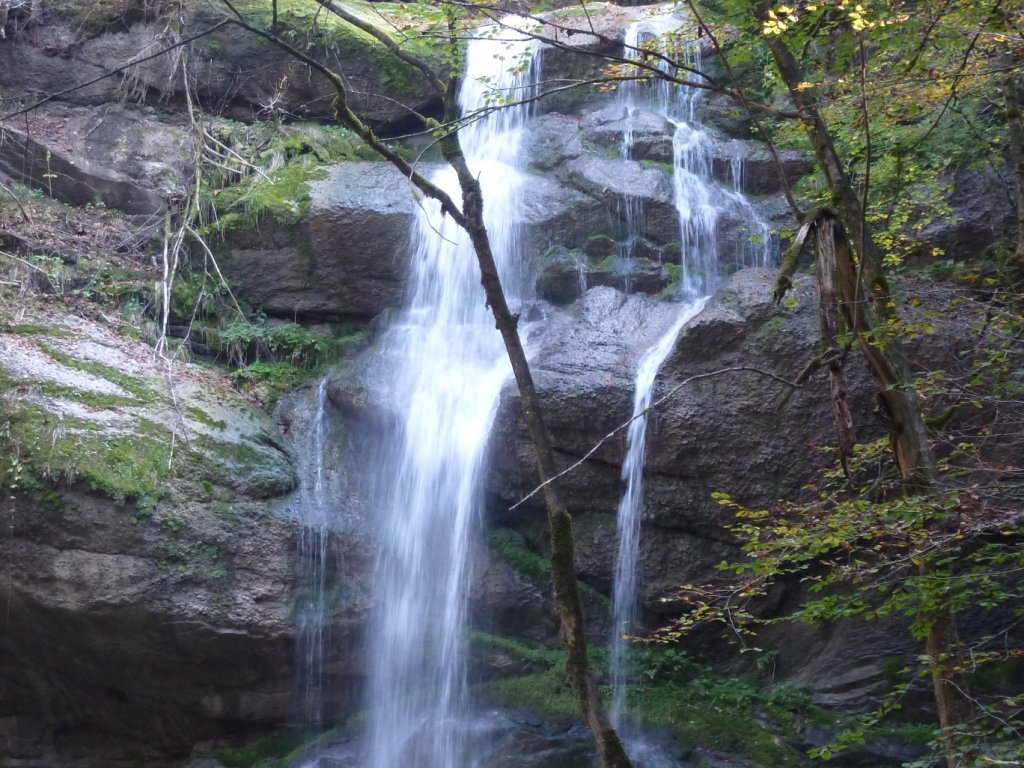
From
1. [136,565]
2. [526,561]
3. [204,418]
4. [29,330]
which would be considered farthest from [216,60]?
[526,561]

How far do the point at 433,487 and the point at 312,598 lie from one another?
62.5 inches

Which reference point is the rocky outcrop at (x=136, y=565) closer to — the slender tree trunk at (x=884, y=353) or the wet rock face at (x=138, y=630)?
the wet rock face at (x=138, y=630)

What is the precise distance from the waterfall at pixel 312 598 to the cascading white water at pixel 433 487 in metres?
0.51

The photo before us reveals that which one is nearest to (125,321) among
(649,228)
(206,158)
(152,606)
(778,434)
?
(206,158)

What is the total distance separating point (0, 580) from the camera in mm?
7773

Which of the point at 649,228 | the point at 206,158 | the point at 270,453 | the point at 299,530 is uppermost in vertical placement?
the point at 206,158

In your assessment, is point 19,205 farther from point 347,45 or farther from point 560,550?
point 560,550

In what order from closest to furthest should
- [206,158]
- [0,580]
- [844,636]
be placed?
[0,580]
[844,636]
[206,158]

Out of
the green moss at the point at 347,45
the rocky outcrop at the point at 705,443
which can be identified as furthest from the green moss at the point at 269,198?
the rocky outcrop at the point at 705,443

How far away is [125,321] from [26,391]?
6.62 feet

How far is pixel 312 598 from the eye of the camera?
8.41 metres

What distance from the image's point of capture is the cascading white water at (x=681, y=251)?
8.67 metres

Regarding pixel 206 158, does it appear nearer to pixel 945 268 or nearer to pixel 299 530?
pixel 299 530

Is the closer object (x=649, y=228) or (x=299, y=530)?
(x=299, y=530)
